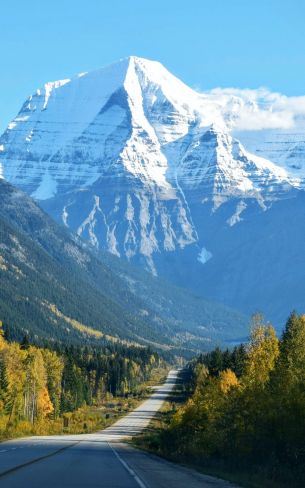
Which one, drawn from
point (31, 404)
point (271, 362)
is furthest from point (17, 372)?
point (271, 362)

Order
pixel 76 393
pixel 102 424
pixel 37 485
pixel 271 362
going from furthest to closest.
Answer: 1. pixel 76 393
2. pixel 102 424
3. pixel 271 362
4. pixel 37 485

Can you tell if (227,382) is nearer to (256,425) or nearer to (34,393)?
(256,425)

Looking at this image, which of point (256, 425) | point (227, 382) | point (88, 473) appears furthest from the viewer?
point (227, 382)

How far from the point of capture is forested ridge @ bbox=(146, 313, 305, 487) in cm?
6012

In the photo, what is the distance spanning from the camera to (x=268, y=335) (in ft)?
367

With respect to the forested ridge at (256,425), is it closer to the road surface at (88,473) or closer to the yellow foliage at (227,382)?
the yellow foliage at (227,382)

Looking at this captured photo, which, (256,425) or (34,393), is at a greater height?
(34,393)

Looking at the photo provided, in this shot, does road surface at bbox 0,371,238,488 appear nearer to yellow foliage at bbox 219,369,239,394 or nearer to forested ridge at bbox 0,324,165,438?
yellow foliage at bbox 219,369,239,394

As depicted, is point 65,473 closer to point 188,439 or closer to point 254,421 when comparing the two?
point 254,421

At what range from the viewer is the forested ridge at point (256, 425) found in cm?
6012

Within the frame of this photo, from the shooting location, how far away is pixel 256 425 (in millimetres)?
66750

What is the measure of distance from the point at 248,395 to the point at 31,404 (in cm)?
8004

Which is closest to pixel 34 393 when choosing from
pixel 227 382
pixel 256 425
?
pixel 227 382

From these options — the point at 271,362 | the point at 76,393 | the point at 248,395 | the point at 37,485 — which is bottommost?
the point at 37,485
